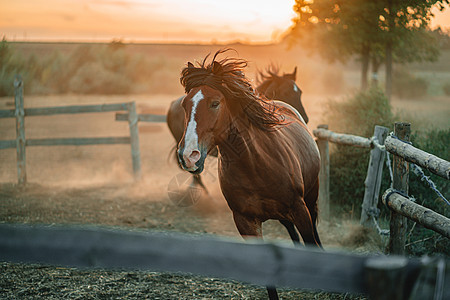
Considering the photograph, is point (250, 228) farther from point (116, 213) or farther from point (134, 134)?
point (134, 134)

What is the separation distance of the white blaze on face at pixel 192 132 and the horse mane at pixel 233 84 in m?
0.18

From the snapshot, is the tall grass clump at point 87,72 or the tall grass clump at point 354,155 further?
the tall grass clump at point 87,72

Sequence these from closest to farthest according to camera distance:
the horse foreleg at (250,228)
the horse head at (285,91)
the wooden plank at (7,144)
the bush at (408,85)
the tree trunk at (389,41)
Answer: the horse foreleg at (250,228) < the horse head at (285,91) < the wooden plank at (7,144) < the tree trunk at (389,41) < the bush at (408,85)

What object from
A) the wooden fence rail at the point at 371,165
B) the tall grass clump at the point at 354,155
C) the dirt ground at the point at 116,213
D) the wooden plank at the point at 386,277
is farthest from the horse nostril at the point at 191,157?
the tall grass clump at the point at 354,155

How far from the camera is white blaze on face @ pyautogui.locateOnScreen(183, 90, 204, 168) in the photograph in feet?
8.23

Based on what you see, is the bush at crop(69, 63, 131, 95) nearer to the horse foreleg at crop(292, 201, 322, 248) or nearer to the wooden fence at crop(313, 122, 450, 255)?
the wooden fence at crop(313, 122, 450, 255)

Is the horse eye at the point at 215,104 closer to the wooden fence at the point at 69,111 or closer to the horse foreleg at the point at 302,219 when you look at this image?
the horse foreleg at the point at 302,219

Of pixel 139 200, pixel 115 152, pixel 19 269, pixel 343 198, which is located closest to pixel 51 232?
pixel 19 269

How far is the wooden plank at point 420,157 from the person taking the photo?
270cm

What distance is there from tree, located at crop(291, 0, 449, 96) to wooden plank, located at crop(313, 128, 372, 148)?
5.04m

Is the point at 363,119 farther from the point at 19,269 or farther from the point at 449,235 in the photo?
the point at 19,269

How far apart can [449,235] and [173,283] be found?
2.40 m

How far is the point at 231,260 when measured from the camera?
1.30m

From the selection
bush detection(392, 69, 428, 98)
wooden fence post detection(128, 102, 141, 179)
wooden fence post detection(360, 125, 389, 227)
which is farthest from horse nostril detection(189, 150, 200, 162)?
bush detection(392, 69, 428, 98)
